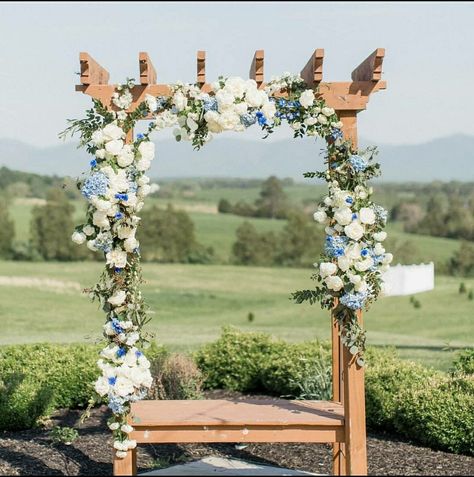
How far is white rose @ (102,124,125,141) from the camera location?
4.67 meters

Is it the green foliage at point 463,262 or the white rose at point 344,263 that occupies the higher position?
the white rose at point 344,263

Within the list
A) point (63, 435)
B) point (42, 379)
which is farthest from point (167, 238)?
point (63, 435)

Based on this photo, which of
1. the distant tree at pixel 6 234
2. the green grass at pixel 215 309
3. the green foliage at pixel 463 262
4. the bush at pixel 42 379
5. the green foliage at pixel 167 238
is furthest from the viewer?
the green foliage at pixel 463 262

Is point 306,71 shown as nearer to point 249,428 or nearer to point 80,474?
point 249,428

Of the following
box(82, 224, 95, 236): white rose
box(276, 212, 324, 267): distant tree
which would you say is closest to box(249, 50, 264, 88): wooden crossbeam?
box(82, 224, 95, 236): white rose

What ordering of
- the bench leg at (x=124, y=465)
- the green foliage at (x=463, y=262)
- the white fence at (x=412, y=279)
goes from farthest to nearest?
the green foliage at (x=463, y=262) → the white fence at (x=412, y=279) → the bench leg at (x=124, y=465)

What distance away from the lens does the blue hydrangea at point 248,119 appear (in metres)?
4.85

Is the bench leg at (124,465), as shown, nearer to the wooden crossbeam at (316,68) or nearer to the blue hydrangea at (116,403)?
the blue hydrangea at (116,403)

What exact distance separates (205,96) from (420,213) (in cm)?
1890

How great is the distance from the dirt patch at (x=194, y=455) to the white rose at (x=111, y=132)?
224 centimetres

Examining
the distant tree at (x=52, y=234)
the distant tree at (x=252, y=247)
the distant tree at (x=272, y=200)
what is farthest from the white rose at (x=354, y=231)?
the distant tree at (x=272, y=200)

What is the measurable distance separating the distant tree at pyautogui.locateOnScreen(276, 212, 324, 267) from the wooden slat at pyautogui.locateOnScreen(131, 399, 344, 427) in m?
14.6

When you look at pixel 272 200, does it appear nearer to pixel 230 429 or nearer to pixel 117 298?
pixel 230 429

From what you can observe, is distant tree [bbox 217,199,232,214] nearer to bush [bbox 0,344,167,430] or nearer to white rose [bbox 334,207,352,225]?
bush [bbox 0,344,167,430]
